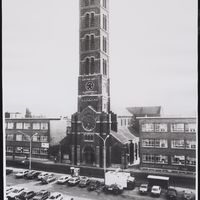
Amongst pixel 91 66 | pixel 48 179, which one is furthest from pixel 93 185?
pixel 91 66

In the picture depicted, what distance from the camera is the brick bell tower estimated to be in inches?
323

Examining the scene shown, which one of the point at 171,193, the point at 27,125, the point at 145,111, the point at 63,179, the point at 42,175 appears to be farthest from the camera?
the point at 27,125

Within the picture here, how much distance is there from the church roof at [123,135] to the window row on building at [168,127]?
37 centimetres

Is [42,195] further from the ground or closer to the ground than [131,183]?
closer to the ground

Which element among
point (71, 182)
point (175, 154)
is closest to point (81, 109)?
point (71, 182)

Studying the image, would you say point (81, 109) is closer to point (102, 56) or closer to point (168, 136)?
point (102, 56)

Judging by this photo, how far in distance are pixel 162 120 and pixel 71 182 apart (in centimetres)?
317

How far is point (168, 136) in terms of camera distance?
7688 millimetres

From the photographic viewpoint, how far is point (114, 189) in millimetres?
7680

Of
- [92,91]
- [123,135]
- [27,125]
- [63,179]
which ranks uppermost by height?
[92,91]

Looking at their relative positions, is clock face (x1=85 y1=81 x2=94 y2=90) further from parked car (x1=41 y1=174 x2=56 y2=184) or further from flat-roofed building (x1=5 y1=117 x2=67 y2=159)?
parked car (x1=41 y1=174 x2=56 y2=184)

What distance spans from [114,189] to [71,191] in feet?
4.12

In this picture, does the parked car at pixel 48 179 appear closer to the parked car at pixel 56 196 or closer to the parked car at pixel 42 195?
the parked car at pixel 42 195

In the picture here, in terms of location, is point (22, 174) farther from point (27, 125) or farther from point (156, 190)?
point (156, 190)
